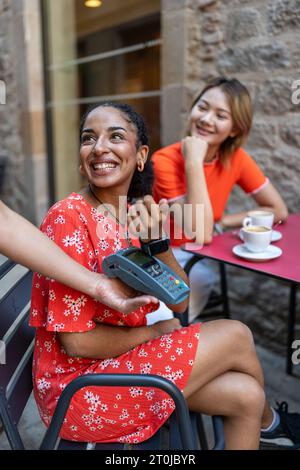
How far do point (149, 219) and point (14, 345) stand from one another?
21.2 inches

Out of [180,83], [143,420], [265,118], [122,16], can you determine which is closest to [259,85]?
[265,118]

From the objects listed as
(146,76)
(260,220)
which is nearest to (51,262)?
(260,220)

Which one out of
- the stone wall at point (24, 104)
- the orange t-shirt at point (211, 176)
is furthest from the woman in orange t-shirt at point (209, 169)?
the stone wall at point (24, 104)

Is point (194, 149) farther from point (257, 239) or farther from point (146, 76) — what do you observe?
point (146, 76)

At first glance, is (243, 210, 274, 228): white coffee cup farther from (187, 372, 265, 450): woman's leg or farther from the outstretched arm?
the outstretched arm

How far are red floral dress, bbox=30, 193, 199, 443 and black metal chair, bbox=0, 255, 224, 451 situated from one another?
5cm

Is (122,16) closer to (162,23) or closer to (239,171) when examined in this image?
(162,23)

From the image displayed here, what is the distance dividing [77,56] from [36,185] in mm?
1275

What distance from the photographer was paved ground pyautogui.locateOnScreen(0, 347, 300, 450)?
7.36 feet

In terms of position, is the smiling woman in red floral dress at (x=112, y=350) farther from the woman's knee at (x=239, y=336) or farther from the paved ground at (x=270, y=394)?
the paved ground at (x=270, y=394)

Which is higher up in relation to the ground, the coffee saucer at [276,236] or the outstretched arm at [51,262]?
the outstretched arm at [51,262]

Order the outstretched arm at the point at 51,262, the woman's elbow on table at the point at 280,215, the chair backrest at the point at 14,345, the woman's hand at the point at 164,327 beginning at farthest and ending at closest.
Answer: the woman's elbow on table at the point at 280,215 < the woman's hand at the point at 164,327 < the chair backrest at the point at 14,345 < the outstretched arm at the point at 51,262

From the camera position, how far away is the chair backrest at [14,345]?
1.27m

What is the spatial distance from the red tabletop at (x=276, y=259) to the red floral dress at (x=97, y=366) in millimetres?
455
